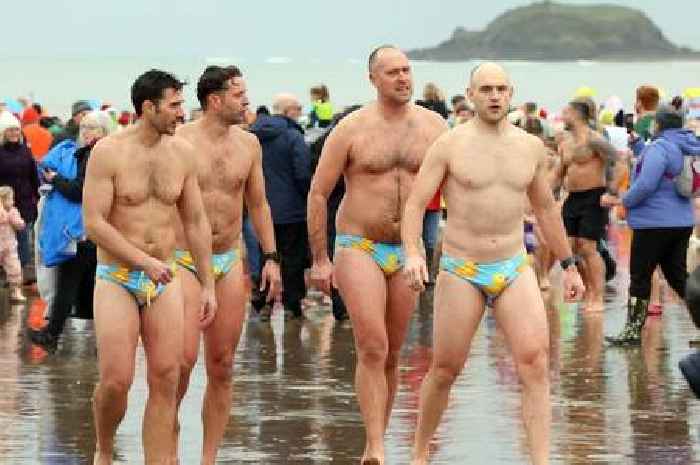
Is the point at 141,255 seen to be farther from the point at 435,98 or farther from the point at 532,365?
the point at 435,98

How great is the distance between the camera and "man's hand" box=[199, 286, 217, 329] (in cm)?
1160

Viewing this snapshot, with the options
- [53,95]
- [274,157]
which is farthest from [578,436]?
[53,95]

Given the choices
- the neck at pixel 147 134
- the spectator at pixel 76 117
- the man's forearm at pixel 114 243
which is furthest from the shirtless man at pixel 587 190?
the man's forearm at pixel 114 243

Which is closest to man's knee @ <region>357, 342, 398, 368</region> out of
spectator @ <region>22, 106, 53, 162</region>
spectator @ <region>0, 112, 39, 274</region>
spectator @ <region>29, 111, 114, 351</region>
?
spectator @ <region>29, 111, 114, 351</region>

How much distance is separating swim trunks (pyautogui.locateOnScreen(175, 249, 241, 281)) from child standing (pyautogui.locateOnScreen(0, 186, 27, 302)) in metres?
10.6

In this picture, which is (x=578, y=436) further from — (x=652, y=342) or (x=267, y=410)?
(x=652, y=342)

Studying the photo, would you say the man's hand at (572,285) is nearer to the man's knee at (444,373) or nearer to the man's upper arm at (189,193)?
the man's knee at (444,373)

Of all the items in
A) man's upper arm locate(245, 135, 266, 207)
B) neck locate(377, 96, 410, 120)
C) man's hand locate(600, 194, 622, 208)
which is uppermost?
neck locate(377, 96, 410, 120)

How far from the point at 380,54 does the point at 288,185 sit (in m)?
8.21

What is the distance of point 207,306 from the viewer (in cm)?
1161

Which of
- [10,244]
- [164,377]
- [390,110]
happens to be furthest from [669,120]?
[10,244]

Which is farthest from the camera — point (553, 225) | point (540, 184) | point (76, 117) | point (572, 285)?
point (76, 117)

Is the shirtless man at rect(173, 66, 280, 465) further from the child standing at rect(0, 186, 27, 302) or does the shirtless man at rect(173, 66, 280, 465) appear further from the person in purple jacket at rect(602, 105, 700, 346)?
the child standing at rect(0, 186, 27, 302)

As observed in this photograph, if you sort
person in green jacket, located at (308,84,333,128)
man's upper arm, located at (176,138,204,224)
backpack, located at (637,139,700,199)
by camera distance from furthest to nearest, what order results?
1. person in green jacket, located at (308,84,333,128)
2. backpack, located at (637,139,700,199)
3. man's upper arm, located at (176,138,204,224)
